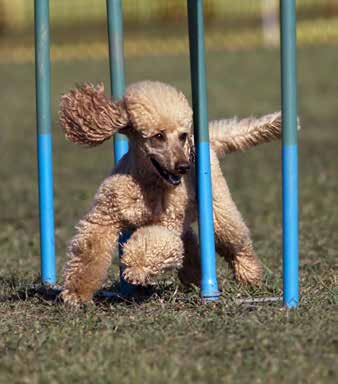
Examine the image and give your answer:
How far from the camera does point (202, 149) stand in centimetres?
513

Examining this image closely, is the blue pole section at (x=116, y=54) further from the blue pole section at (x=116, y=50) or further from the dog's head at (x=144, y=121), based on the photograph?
the dog's head at (x=144, y=121)

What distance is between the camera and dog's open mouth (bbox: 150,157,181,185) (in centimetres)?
505

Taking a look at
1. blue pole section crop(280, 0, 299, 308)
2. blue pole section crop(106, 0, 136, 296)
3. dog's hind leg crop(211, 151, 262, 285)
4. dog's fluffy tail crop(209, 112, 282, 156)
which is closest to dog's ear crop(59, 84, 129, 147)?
blue pole section crop(106, 0, 136, 296)

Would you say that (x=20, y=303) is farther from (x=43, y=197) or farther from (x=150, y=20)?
(x=150, y=20)

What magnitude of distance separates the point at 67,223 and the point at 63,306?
14.7 ft

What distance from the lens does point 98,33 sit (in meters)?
28.9

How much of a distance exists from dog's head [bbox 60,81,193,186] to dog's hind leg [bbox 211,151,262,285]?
14.2 inches

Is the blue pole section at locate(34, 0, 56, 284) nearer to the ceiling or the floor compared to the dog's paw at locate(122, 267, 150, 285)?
nearer to the ceiling

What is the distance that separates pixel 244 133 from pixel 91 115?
122 centimetres

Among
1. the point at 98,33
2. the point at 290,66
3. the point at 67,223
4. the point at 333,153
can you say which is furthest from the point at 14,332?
the point at 98,33

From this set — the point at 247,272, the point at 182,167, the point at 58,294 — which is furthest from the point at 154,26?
the point at 182,167

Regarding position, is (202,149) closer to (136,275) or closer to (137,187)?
(137,187)

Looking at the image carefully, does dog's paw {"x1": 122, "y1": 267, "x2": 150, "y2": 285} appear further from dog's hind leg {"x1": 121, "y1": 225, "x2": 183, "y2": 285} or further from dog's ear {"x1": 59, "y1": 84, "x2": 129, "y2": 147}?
dog's ear {"x1": 59, "y1": 84, "x2": 129, "y2": 147}

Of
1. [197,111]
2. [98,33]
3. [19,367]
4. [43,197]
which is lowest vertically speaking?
[19,367]
